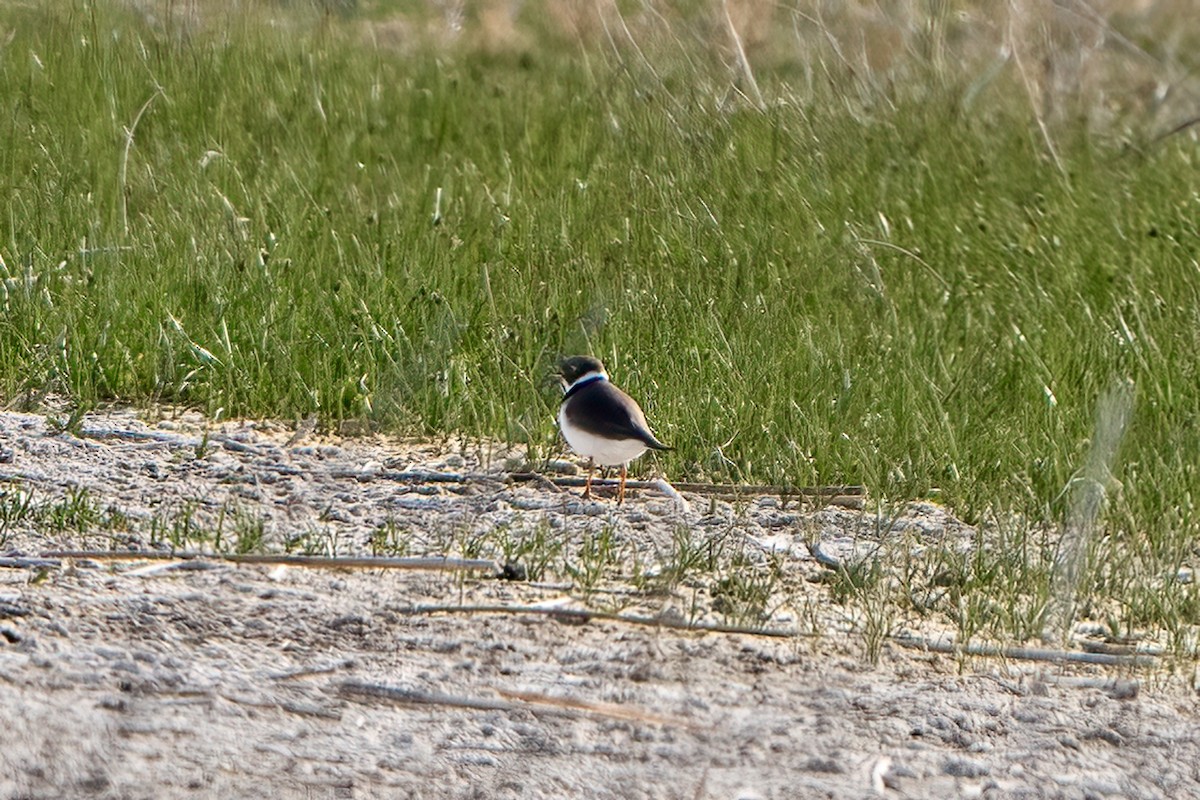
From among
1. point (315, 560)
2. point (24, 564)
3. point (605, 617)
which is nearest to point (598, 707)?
point (605, 617)

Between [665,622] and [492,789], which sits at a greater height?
[665,622]

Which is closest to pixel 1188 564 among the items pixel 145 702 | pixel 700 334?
pixel 700 334

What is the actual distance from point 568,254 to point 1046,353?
6.05 ft

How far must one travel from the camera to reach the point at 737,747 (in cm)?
325

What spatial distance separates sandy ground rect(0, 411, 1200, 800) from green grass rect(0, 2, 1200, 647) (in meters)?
0.65

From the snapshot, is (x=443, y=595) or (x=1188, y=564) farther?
(x=1188, y=564)

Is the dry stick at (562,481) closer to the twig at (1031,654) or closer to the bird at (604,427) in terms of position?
the bird at (604,427)

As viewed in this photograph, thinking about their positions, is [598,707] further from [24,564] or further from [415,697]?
[24,564]

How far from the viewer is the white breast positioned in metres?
4.67

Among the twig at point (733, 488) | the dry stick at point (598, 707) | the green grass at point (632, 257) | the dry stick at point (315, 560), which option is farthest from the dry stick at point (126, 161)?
the dry stick at point (598, 707)

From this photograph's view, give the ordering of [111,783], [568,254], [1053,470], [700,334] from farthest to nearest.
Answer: [568,254], [700,334], [1053,470], [111,783]

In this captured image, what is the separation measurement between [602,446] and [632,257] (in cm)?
198

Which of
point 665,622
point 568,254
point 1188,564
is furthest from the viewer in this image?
point 568,254

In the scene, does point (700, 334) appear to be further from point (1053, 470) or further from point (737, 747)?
point (737, 747)
